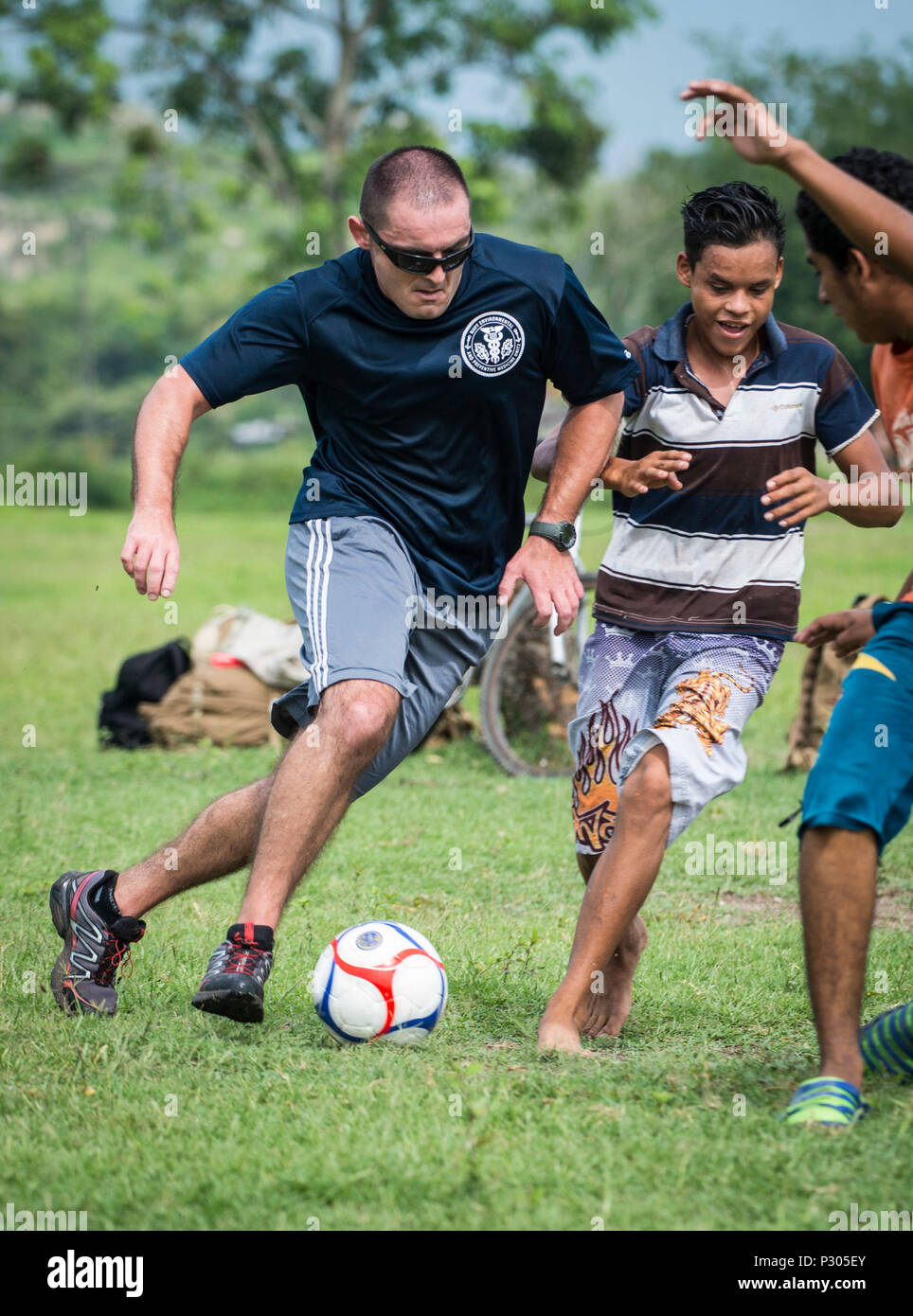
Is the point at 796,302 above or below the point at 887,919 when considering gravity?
above

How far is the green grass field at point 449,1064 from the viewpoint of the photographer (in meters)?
2.98

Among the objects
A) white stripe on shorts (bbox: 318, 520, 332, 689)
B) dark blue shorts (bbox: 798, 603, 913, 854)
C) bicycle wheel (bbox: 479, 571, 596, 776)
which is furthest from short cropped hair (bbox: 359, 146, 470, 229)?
bicycle wheel (bbox: 479, 571, 596, 776)

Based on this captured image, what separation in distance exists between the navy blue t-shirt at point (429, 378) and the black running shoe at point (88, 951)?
131 cm

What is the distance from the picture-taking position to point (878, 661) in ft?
11.2

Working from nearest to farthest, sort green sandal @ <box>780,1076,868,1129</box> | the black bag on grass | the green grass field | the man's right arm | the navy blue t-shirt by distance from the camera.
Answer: the green grass field, green sandal @ <box>780,1076,868,1129</box>, the man's right arm, the navy blue t-shirt, the black bag on grass

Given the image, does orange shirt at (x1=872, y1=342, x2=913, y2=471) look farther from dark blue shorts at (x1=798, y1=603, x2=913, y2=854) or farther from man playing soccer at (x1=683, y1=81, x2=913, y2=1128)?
dark blue shorts at (x1=798, y1=603, x2=913, y2=854)

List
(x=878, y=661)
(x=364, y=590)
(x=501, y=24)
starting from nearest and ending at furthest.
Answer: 1. (x=878, y=661)
2. (x=364, y=590)
3. (x=501, y=24)

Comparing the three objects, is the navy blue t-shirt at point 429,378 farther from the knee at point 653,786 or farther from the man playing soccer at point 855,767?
the man playing soccer at point 855,767

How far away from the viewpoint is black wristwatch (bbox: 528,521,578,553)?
4309mm

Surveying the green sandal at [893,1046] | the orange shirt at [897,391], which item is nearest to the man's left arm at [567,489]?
the orange shirt at [897,391]
